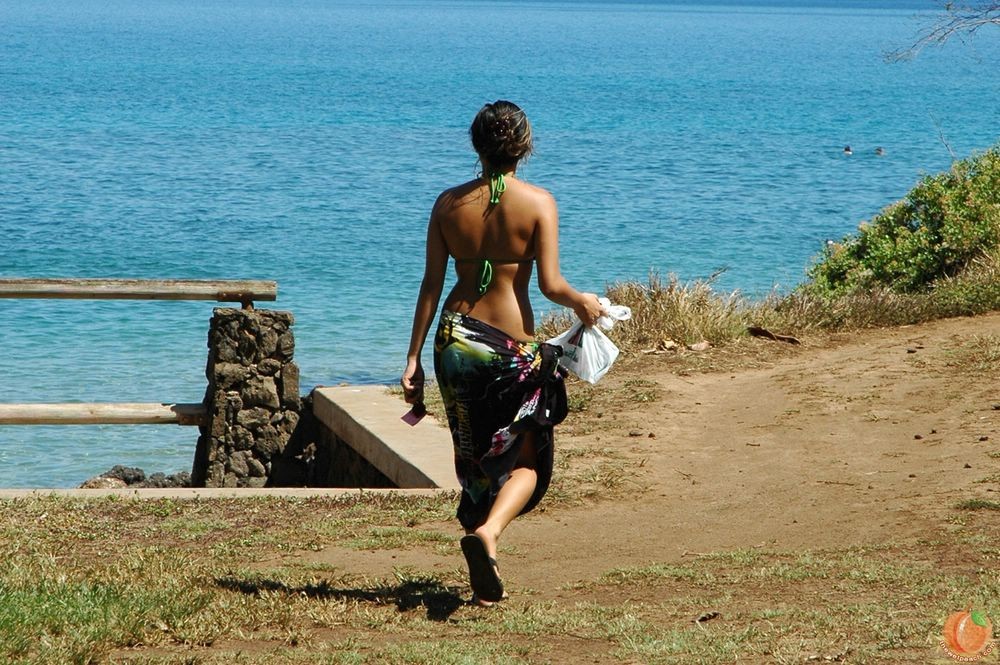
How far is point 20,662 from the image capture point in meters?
4.44

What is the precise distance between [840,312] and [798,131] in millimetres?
37413

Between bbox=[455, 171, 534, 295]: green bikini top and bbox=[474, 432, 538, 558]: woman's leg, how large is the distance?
60 centimetres

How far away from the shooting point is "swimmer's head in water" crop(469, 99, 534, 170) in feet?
17.0

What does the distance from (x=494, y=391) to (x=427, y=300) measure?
45 centimetres

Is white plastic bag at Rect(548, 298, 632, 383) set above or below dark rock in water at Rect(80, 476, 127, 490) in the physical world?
above

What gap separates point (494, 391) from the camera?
527 centimetres

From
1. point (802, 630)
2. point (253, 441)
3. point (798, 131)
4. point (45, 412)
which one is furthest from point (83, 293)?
point (798, 131)

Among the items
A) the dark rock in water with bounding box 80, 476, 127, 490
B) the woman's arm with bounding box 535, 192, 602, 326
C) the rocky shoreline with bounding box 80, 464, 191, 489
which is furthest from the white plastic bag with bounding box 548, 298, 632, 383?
the rocky shoreline with bounding box 80, 464, 191, 489

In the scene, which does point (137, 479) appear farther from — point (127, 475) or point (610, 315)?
point (610, 315)

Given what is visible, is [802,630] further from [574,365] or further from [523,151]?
[523,151]

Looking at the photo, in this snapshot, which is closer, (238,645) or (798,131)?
(238,645)

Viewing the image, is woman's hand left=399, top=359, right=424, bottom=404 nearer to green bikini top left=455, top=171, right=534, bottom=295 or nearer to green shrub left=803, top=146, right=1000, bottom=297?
green bikini top left=455, top=171, right=534, bottom=295

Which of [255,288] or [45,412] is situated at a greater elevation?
[255,288]

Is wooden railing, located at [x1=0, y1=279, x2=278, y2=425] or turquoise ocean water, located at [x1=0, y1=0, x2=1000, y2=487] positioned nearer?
wooden railing, located at [x1=0, y1=279, x2=278, y2=425]
